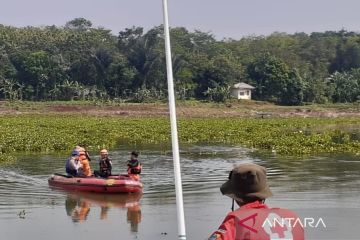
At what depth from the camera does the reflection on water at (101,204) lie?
47.2ft

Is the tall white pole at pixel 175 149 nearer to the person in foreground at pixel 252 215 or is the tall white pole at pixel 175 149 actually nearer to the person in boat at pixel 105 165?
the person in foreground at pixel 252 215

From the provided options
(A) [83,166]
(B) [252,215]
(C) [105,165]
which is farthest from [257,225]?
(A) [83,166]

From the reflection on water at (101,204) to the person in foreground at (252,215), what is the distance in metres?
9.65

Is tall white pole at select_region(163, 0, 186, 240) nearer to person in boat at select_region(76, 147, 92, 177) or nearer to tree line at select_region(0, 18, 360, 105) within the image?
person in boat at select_region(76, 147, 92, 177)

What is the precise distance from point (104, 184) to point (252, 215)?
47.4 ft

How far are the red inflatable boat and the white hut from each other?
62831 mm

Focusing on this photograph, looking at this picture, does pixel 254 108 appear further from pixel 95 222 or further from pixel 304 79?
pixel 95 222

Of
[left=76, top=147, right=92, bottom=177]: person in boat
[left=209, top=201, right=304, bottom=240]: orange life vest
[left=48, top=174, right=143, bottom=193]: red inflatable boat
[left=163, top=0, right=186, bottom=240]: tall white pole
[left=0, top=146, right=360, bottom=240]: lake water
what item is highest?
[left=163, top=0, right=186, bottom=240]: tall white pole

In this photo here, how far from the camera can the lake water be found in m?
12.7

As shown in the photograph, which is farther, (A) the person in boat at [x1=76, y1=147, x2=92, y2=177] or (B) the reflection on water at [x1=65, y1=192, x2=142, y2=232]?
(A) the person in boat at [x1=76, y1=147, x2=92, y2=177]

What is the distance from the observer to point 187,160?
89.7 feet

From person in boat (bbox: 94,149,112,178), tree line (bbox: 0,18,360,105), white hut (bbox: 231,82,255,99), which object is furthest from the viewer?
white hut (bbox: 231,82,255,99)

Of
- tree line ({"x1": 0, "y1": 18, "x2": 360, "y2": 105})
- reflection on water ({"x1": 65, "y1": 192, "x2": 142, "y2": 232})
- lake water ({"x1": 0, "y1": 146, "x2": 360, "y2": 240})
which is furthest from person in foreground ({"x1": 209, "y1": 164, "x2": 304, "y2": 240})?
tree line ({"x1": 0, "y1": 18, "x2": 360, "y2": 105})

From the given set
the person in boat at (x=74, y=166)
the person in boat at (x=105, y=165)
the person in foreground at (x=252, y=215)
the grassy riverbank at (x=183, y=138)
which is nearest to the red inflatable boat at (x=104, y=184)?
the person in boat at (x=105, y=165)
